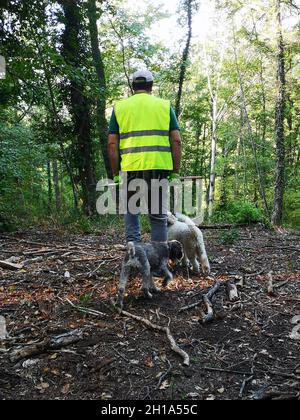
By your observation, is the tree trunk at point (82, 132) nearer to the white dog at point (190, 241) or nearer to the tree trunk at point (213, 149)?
the white dog at point (190, 241)

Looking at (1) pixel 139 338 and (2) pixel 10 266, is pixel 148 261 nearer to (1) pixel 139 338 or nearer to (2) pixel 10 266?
(1) pixel 139 338

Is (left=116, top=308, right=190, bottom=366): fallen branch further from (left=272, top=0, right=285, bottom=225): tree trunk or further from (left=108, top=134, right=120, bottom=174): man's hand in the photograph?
(left=272, top=0, right=285, bottom=225): tree trunk

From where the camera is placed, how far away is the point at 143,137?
3.98m

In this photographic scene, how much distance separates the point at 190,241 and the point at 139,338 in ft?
6.87

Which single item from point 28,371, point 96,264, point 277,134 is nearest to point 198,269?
point 96,264

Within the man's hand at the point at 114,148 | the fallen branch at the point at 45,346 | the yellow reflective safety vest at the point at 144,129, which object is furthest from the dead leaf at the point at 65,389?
the man's hand at the point at 114,148

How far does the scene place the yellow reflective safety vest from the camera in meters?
3.96

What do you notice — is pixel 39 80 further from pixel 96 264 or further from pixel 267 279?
pixel 267 279

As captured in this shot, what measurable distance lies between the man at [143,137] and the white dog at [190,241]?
92 cm

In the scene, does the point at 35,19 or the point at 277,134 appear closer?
the point at 35,19

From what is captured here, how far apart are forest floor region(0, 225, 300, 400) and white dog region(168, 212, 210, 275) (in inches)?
8.9

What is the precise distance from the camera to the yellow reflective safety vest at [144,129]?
3955 millimetres

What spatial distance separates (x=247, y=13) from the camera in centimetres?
1391

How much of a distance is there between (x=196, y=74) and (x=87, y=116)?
47.6ft
